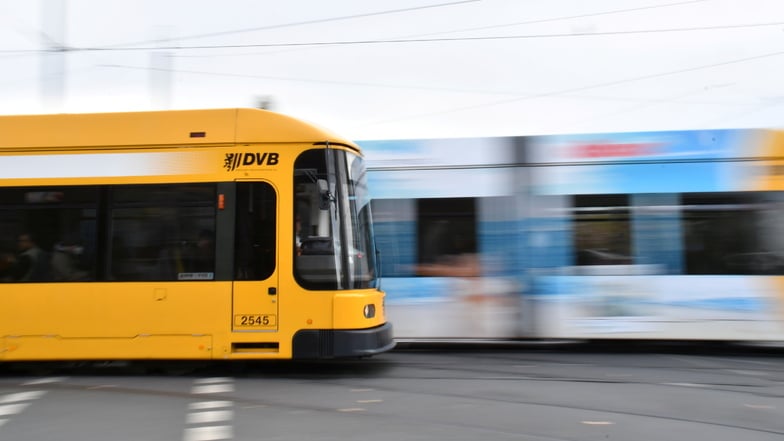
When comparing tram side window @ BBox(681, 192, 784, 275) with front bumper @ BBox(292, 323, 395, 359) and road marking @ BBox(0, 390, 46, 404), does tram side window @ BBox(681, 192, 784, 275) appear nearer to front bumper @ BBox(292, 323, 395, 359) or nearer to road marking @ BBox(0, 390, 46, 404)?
front bumper @ BBox(292, 323, 395, 359)

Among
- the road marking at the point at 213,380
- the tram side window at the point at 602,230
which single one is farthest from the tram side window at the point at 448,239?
the road marking at the point at 213,380

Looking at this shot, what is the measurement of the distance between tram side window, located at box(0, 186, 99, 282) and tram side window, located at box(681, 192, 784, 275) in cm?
761

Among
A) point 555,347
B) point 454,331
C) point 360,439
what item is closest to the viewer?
point 360,439

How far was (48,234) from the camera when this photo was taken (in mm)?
7184

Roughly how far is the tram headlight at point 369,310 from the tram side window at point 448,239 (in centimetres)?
177

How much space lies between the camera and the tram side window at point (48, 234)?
709cm

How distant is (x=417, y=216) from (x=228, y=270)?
119 inches

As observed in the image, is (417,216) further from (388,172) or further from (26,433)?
(26,433)

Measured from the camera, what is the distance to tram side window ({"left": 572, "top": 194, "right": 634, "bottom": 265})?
8.56 m

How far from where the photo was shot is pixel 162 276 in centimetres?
699

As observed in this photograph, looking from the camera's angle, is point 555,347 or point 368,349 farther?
point 555,347

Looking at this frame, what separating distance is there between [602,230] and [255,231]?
15.5 feet

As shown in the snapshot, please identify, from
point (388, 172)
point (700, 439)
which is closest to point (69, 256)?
point (388, 172)

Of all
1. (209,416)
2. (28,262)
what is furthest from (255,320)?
(28,262)
